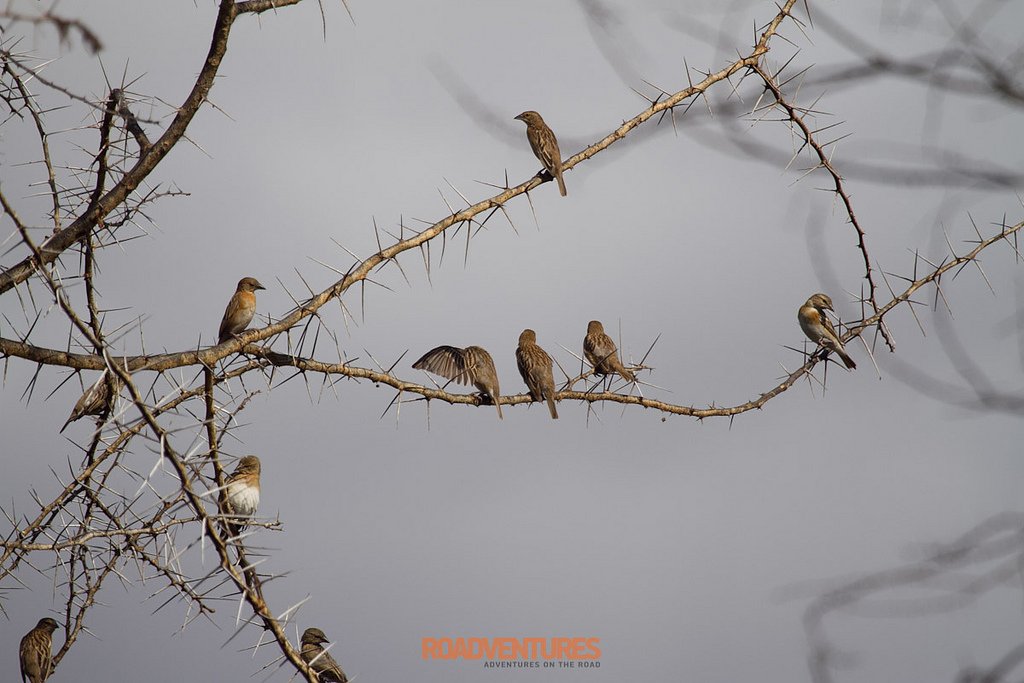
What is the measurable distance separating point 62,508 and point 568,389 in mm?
2346

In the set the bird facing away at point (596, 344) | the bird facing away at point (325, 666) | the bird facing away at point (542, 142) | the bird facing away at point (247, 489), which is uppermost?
the bird facing away at point (542, 142)

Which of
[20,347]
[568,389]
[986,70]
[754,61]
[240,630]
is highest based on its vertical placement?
[754,61]

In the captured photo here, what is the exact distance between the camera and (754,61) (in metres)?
4.57

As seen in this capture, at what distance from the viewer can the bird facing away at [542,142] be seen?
9.36 metres

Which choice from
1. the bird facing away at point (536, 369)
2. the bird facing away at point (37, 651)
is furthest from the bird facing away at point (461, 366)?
the bird facing away at point (37, 651)

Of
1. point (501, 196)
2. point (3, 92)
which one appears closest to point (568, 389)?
point (501, 196)

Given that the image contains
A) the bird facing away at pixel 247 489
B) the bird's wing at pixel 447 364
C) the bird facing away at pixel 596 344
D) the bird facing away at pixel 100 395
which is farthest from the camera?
the bird facing away at pixel 596 344

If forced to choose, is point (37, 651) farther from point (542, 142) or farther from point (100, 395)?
point (542, 142)

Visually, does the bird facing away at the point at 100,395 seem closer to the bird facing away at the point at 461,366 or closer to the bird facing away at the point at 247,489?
the bird facing away at the point at 247,489

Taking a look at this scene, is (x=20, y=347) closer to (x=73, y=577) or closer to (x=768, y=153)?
(x=73, y=577)

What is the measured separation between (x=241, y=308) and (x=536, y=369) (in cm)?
243

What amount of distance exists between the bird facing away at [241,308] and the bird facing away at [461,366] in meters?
1.49

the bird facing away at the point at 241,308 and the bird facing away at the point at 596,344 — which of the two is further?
the bird facing away at the point at 596,344

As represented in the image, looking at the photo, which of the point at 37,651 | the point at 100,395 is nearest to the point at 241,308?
the point at 100,395
